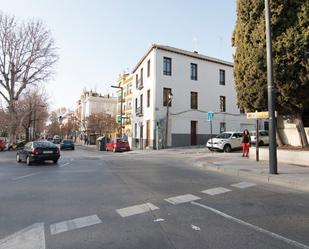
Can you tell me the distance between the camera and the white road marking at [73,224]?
17.2ft

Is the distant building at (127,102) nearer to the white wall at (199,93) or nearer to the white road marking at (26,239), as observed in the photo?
the white wall at (199,93)

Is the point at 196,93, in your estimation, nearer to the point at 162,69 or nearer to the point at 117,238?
the point at 162,69

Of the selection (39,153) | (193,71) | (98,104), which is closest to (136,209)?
(39,153)

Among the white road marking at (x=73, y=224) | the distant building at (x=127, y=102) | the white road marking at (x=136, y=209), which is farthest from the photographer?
the distant building at (x=127, y=102)

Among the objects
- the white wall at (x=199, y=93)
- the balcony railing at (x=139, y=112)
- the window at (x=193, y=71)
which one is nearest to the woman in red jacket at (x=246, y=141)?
the white wall at (x=199, y=93)

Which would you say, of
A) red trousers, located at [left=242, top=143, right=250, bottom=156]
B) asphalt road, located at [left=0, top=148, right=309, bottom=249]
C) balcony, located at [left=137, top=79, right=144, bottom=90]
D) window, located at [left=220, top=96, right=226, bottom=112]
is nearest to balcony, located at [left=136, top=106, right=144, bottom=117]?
balcony, located at [left=137, top=79, right=144, bottom=90]

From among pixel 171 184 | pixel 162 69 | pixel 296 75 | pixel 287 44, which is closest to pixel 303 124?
pixel 296 75

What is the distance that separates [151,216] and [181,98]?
29.4 m

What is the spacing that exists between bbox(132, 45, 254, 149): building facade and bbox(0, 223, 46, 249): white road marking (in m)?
26.6

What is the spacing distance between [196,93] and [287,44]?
71.8ft

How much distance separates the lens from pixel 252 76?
16.3 meters

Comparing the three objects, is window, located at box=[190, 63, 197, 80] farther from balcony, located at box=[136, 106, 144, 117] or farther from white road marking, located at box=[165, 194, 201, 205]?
white road marking, located at box=[165, 194, 201, 205]

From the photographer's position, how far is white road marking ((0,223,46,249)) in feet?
14.7

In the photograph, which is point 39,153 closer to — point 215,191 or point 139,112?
point 215,191
